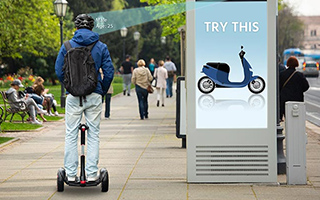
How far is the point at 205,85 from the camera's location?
8227 millimetres

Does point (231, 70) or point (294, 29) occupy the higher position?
point (294, 29)

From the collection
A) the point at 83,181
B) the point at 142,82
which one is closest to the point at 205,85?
the point at 83,181

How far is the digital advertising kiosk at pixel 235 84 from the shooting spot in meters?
8.22

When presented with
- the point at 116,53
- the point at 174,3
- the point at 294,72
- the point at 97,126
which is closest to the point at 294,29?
the point at 116,53

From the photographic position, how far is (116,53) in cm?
6488

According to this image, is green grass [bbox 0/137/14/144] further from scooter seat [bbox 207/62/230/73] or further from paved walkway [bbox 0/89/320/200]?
scooter seat [bbox 207/62/230/73]

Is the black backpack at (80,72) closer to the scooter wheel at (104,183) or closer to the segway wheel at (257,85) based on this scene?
the scooter wheel at (104,183)

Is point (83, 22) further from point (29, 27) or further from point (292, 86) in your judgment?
point (29, 27)

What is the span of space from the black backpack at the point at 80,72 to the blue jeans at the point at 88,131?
17 centimetres

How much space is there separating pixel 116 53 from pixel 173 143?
172ft

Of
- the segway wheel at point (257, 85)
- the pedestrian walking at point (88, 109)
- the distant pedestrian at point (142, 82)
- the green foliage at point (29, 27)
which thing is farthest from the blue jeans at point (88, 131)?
the green foliage at point (29, 27)

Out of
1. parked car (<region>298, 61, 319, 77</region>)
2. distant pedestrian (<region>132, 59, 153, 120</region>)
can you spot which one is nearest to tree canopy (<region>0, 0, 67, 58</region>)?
distant pedestrian (<region>132, 59, 153, 120</region>)

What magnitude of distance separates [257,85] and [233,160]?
871 millimetres

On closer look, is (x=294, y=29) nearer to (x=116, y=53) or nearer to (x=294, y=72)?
(x=116, y=53)
